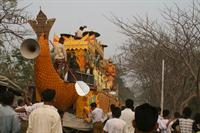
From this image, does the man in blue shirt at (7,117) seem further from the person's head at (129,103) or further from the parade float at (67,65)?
the parade float at (67,65)

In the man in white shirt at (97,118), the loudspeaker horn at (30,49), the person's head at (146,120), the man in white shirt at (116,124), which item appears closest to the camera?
the person's head at (146,120)

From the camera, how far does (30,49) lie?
15.5 meters

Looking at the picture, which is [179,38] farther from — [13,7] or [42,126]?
[42,126]

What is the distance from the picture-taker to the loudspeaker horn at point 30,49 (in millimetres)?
15234

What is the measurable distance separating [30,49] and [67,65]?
2.01m

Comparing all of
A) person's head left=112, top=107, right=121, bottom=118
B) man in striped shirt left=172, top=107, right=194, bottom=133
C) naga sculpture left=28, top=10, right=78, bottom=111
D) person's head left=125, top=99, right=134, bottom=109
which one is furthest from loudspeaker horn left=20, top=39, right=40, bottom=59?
man in striped shirt left=172, top=107, right=194, bottom=133

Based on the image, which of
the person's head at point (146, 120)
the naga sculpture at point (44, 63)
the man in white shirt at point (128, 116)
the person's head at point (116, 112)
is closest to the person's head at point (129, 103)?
the man in white shirt at point (128, 116)

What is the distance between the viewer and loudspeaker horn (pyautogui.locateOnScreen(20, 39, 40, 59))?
15.2 meters

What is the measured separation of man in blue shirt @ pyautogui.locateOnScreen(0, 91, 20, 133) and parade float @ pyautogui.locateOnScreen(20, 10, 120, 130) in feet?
20.5

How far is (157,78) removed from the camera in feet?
108

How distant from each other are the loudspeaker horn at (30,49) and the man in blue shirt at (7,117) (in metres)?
6.21

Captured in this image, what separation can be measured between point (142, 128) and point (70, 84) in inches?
443

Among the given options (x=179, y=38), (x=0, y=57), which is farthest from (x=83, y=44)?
(x=0, y=57)

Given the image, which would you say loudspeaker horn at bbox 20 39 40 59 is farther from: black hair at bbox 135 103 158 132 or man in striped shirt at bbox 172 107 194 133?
black hair at bbox 135 103 158 132
